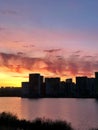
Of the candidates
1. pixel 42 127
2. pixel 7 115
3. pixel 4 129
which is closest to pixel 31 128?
pixel 42 127

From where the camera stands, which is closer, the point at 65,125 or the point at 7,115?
the point at 65,125

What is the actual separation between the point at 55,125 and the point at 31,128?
208 centimetres

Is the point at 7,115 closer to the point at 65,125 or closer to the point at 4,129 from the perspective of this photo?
the point at 65,125

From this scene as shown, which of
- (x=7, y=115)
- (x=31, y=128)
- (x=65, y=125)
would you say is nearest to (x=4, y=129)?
(x=31, y=128)

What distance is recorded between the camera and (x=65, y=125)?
100ft

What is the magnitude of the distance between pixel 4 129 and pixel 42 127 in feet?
22.7

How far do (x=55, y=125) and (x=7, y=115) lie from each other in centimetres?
905

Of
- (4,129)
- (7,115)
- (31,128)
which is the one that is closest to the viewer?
(4,129)

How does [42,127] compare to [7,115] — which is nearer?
[42,127]

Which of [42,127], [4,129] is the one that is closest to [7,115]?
[42,127]

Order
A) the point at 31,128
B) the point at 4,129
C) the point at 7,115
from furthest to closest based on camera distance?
the point at 7,115 → the point at 31,128 → the point at 4,129

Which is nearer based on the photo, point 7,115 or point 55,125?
point 55,125

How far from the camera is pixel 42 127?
30.4 meters

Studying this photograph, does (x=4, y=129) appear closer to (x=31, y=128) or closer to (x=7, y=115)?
(x=31, y=128)
